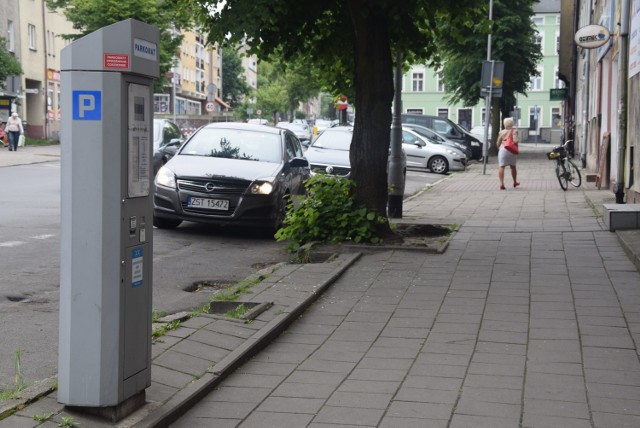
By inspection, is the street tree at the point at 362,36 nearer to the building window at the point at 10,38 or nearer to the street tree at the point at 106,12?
the street tree at the point at 106,12

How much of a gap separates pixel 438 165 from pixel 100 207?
97.3 feet

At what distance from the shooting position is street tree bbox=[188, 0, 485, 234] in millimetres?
11562

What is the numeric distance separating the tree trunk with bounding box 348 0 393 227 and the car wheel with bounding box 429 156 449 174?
21789 mm

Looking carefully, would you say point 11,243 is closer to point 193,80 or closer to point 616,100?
point 616,100

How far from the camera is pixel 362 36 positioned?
1180cm

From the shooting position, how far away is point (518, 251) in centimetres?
1139

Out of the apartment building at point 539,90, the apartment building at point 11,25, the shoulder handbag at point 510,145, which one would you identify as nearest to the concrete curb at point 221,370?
the shoulder handbag at point 510,145

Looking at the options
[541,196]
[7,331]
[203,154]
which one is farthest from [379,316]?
[541,196]

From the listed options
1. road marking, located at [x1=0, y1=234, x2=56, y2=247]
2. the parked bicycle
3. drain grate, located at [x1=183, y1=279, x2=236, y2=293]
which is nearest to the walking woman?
the parked bicycle

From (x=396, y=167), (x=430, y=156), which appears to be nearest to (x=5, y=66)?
(x=430, y=156)

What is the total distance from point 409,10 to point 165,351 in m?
7.36

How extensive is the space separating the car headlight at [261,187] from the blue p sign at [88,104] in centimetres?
868

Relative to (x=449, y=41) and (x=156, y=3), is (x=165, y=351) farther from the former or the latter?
(x=156, y=3)

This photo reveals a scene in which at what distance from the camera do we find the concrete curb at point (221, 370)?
15.9ft
